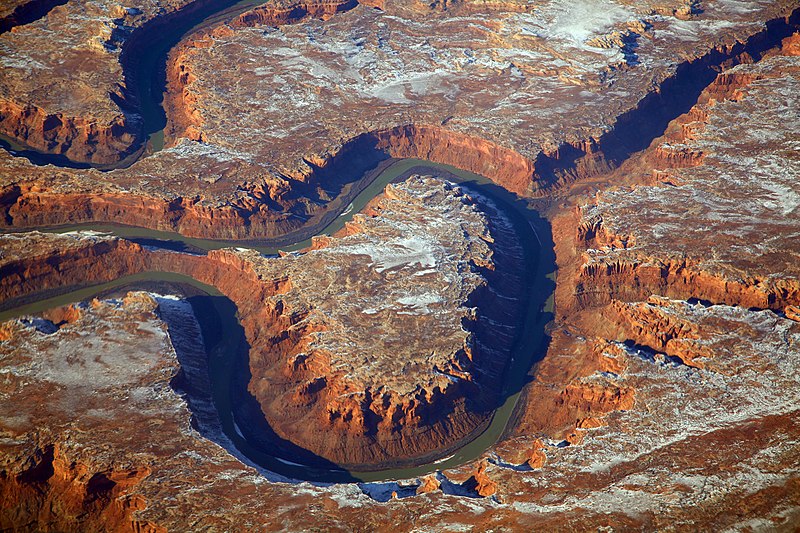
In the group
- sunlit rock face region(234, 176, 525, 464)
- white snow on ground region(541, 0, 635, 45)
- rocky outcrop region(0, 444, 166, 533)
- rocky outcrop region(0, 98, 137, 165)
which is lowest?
rocky outcrop region(0, 444, 166, 533)

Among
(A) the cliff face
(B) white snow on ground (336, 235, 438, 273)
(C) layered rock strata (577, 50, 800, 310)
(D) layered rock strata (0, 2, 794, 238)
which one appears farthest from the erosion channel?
(B) white snow on ground (336, 235, 438, 273)

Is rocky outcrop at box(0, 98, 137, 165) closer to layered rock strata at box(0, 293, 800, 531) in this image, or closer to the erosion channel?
the erosion channel

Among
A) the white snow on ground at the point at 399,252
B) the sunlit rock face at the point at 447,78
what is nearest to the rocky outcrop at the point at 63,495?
the white snow on ground at the point at 399,252

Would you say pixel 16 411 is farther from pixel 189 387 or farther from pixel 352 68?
pixel 352 68

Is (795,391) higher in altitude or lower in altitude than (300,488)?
higher

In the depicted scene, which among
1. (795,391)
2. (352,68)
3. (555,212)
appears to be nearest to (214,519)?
(795,391)
